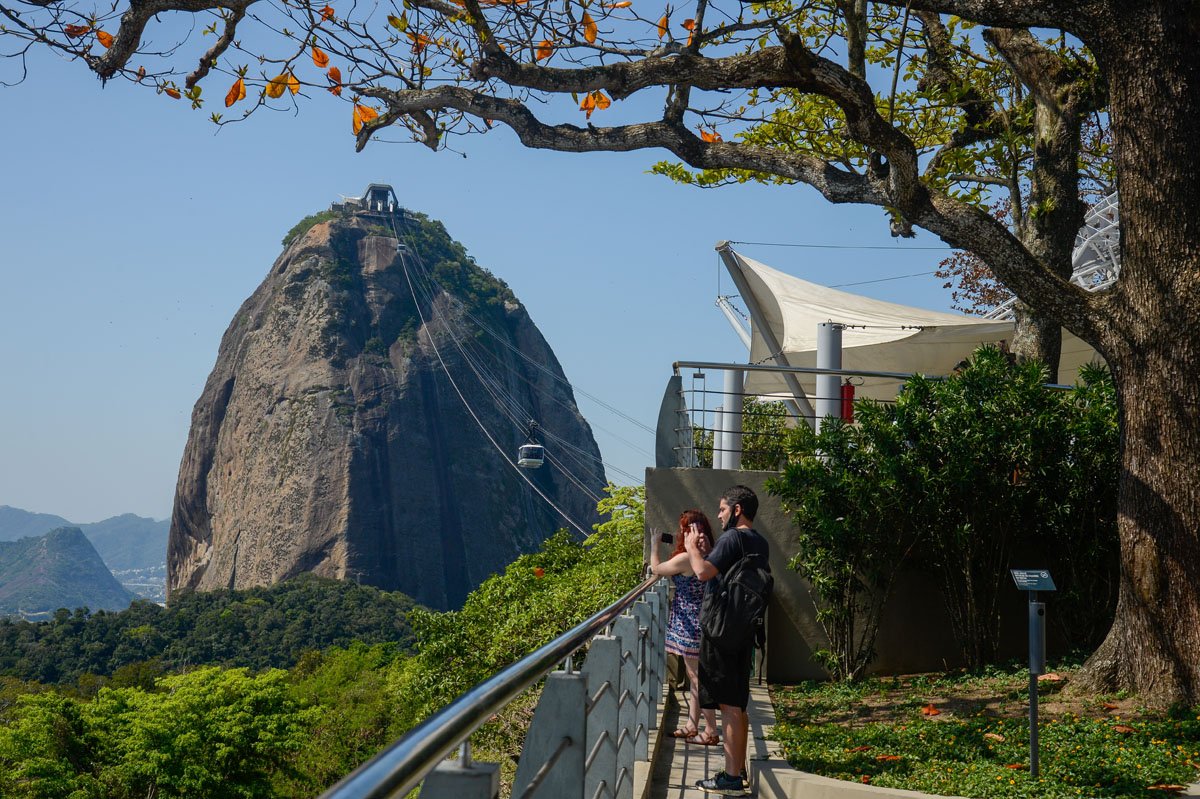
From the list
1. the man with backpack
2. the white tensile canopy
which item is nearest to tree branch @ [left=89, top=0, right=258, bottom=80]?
the man with backpack

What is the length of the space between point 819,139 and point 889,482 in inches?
200

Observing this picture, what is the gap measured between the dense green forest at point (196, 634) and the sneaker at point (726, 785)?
5248 centimetres

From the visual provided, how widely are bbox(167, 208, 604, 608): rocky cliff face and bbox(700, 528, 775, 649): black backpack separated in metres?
82.4

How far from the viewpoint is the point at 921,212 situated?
741cm

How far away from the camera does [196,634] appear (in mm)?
65562

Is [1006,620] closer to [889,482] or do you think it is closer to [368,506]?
[889,482]

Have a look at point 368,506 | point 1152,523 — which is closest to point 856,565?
point 1152,523

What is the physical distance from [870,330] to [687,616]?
8648 millimetres

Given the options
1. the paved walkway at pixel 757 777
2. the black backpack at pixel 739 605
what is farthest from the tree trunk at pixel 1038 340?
the black backpack at pixel 739 605

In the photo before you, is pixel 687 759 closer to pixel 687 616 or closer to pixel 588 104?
pixel 687 616

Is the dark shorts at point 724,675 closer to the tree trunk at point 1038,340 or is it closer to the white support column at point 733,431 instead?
the white support column at point 733,431

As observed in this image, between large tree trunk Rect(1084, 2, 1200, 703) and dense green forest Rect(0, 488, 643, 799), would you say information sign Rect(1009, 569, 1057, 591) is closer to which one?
large tree trunk Rect(1084, 2, 1200, 703)

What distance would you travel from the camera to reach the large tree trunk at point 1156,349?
658 centimetres

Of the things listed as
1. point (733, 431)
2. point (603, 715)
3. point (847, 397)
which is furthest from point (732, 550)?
point (847, 397)
